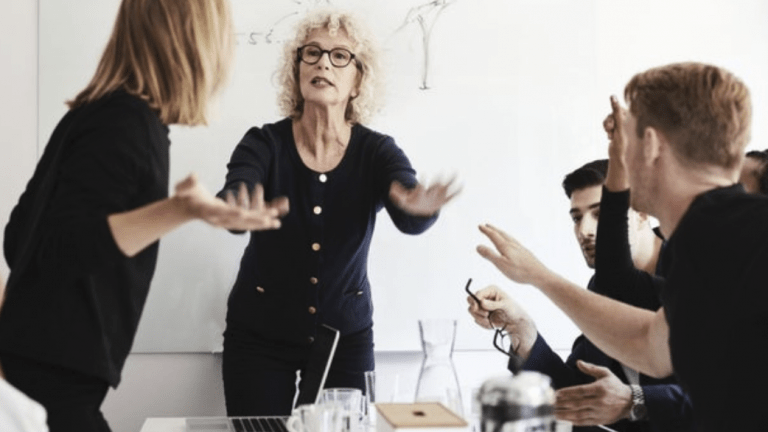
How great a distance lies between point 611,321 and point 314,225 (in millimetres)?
1079

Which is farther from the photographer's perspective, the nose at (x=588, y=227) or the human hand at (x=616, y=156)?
the nose at (x=588, y=227)

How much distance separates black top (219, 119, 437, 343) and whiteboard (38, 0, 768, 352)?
560 millimetres

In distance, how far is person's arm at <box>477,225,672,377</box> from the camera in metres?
1.97

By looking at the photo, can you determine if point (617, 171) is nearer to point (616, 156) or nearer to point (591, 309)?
point (616, 156)

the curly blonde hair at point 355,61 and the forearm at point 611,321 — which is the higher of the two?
the curly blonde hair at point 355,61

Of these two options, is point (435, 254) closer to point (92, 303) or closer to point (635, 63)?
point (635, 63)

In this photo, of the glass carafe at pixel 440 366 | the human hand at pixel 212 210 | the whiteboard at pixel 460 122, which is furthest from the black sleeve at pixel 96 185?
the whiteboard at pixel 460 122

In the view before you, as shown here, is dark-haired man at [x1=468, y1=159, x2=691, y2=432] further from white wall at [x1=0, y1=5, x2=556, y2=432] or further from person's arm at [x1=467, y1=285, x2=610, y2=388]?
white wall at [x1=0, y1=5, x2=556, y2=432]

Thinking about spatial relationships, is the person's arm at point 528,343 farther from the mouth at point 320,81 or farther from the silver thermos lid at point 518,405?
the silver thermos lid at point 518,405

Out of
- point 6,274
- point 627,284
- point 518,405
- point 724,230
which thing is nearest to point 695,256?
point 724,230

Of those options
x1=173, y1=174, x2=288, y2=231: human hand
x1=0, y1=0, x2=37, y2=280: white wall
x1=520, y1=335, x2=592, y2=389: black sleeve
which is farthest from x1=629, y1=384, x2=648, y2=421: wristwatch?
x1=0, y1=0, x2=37, y2=280: white wall

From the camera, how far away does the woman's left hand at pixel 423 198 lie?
92.2 inches

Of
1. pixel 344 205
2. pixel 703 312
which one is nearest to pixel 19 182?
pixel 344 205

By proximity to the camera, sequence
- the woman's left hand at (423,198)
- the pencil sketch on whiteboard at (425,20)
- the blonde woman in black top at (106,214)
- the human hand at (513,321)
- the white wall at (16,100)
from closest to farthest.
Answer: the blonde woman in black top at (106,214) < the woman's left hand at (423,198) < the human hand at (513,321) < the white wall at (16,100) < the pencil sketch on whiteboard at (425,20)
